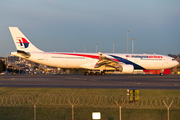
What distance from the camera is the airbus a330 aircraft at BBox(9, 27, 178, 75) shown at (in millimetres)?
38156

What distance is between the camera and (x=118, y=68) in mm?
39938

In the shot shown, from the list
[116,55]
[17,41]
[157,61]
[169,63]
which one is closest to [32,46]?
[17,41]

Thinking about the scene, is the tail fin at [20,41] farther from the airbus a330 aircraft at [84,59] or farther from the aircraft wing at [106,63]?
the aircraft wing at [106,63]

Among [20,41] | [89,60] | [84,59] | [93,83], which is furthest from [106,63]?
[93,83]

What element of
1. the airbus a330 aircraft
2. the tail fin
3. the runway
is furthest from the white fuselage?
the runway

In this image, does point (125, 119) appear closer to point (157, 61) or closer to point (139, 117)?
point (139, 117)

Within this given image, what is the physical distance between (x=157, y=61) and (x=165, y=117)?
36.0 m

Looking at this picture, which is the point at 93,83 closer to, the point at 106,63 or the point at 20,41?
the point at 106,63

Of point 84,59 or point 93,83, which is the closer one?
point 93,83

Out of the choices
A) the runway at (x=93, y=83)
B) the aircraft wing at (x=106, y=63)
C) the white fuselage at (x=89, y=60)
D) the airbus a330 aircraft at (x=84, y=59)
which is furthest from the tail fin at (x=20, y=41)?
the aircraft wing at (x=106, y=63)

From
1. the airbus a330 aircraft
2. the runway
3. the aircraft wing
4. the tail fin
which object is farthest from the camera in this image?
the aircraft wing

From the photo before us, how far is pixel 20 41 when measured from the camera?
38.7 metres

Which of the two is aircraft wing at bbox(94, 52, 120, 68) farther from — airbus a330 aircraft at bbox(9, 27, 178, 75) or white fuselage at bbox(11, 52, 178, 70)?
white fuselage at bbox(11, 52, 178, 70)

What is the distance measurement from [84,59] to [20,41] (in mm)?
11959
